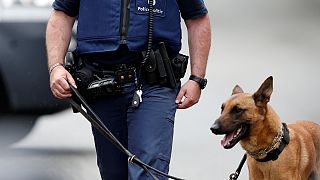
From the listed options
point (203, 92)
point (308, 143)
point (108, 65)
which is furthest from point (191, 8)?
point (203, 92)

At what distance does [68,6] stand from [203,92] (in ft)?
8.70

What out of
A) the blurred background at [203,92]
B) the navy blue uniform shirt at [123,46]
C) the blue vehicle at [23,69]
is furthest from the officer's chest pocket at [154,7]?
the blue vehicle at [23,69]

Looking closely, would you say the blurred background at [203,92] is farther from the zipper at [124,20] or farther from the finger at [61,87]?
the zipper at [124,20]

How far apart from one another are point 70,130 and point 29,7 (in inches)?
35.7

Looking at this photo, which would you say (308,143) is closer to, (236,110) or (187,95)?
(236,110)

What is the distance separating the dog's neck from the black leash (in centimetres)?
74

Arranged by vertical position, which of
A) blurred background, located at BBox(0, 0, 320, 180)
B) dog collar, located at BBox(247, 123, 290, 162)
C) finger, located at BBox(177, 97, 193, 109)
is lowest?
blurred background, located at BBox(0, 0, 320, 180)

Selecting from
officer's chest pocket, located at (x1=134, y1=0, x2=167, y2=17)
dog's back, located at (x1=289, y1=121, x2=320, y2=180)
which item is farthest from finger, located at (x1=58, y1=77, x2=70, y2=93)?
dog's back, located at (x1=289, y1=121, x2=320, y2=180)

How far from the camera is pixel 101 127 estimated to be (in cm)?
325

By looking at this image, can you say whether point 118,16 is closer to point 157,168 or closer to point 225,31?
point 157,168

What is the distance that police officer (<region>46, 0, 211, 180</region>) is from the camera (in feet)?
10.7

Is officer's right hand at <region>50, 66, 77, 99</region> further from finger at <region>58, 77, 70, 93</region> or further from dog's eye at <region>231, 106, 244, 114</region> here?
dog's eye at <region>231, 106, 244, 114</region>

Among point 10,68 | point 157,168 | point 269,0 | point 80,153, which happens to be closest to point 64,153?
point 80,153

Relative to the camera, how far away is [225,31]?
6.11m
